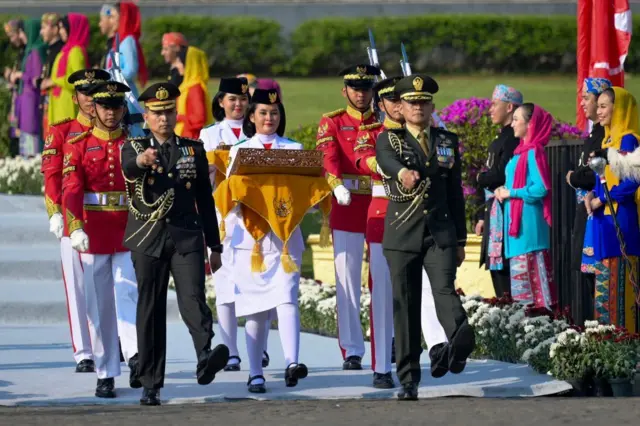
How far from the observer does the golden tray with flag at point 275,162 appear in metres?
11.9

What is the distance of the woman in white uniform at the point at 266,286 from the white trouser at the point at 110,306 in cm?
74

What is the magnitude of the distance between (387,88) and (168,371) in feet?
8.50

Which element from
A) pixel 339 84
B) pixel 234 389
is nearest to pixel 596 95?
pixel 234 389

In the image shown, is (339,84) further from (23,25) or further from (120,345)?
(120,345)

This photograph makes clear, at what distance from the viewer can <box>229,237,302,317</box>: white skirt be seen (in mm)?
11883

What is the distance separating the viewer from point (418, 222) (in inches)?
440

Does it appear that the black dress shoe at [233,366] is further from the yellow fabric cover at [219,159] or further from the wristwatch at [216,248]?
the wristwatch at [216,248]

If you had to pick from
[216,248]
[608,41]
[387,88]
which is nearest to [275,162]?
[216,248]

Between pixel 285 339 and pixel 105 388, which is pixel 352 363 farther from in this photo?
pixel 105 388

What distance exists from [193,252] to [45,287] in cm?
649

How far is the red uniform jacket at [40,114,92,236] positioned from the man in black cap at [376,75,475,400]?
2356mm

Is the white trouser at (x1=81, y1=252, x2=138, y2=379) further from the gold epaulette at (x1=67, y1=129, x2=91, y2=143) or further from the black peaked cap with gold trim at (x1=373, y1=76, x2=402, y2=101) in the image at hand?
the black peaked cap with gold trim at (x1=373, y1=76, x2=402, y2=101)

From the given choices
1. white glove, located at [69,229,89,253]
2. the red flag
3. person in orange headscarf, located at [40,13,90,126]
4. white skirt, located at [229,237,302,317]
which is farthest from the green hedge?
white glove, located at [69,229,89,253]

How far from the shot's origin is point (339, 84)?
3394 centimetres
